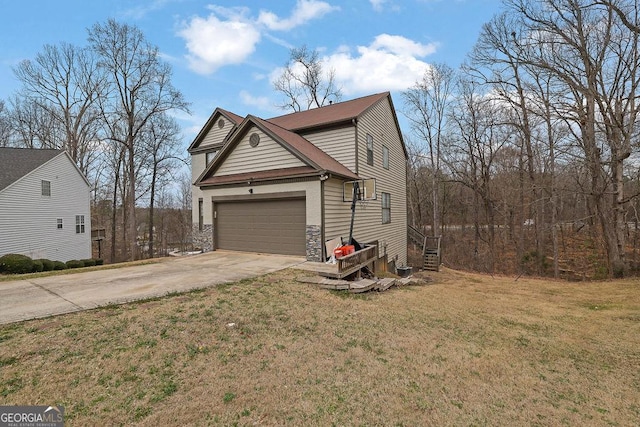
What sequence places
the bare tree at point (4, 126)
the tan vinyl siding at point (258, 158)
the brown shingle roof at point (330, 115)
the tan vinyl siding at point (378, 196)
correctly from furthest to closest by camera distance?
the bare tree at point (4, 126)
the brown shingle roof at point (330, 115)
the tan vinyl siding at point (258, 158)
the tan vinyl siding at point (378, 196)

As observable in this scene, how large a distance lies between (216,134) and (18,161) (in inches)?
528

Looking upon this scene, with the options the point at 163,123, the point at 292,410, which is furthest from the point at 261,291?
the point at 163,123

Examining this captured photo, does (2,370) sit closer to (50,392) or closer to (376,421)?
(50,392)

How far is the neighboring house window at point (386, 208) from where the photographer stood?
14844 millimetres

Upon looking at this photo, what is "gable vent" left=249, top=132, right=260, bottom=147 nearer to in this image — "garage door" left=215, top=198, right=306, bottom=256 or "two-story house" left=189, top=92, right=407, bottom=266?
"two-story house" left=189, top=92, right=407, bottom=266

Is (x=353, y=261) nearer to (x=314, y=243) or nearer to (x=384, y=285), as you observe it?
(x=384, y=285)

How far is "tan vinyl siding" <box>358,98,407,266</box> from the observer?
12766 mm

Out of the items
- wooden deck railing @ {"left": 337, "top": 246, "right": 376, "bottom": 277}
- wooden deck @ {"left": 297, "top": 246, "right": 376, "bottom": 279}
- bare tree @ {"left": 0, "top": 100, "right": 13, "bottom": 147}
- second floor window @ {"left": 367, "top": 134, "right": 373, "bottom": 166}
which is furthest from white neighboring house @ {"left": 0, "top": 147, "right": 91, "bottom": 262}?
second floor window @ {"left": 367, "top": 134, "right": 373, "bottom": 166}

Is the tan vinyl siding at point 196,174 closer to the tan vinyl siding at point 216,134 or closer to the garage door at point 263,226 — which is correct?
the tan vinyl siding at point 216,134

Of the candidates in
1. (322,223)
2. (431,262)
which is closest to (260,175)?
(322,223)

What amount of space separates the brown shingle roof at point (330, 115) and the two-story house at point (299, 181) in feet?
0.16

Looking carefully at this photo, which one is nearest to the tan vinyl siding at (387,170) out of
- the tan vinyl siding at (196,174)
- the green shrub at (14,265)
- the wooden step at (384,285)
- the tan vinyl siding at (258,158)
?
the tan vinyl siding at (258,158)

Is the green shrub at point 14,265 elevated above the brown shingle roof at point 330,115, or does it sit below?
below

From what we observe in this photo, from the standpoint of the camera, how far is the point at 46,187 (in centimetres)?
1927
